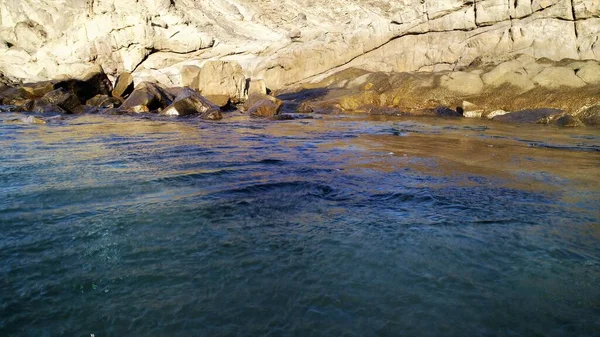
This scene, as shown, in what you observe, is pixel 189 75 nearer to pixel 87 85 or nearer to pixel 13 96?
pixel 87 85

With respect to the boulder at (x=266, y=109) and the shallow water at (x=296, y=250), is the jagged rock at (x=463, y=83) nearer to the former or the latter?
the boulder at (x=266, y=109)

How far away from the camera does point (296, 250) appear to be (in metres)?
1.88

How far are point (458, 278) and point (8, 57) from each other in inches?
1178

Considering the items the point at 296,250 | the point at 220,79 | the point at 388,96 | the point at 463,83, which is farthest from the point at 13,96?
the point at 296,250

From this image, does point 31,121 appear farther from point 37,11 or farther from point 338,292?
point 37,11

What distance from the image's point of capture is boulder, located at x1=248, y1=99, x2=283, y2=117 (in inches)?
469

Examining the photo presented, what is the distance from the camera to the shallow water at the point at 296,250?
1.33 metres

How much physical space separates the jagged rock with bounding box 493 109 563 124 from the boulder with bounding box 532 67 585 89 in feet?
6.05

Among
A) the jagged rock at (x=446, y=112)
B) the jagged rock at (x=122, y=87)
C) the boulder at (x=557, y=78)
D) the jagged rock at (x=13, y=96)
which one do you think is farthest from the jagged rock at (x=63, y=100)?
the boulder at (x=557, y=78)

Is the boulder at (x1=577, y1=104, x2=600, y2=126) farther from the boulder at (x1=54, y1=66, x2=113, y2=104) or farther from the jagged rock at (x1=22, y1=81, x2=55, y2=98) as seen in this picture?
the jagged rock at (x1=22, y1=81, x2=55, y2=98)

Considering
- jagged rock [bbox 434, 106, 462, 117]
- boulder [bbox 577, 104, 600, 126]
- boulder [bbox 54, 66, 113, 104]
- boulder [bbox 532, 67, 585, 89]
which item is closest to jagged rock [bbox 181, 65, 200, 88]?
boulder [bbox 54, 66, 113, 104]

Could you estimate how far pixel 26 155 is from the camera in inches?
173

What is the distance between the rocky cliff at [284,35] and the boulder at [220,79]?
413cm

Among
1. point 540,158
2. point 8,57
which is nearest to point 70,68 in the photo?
point 8,57
